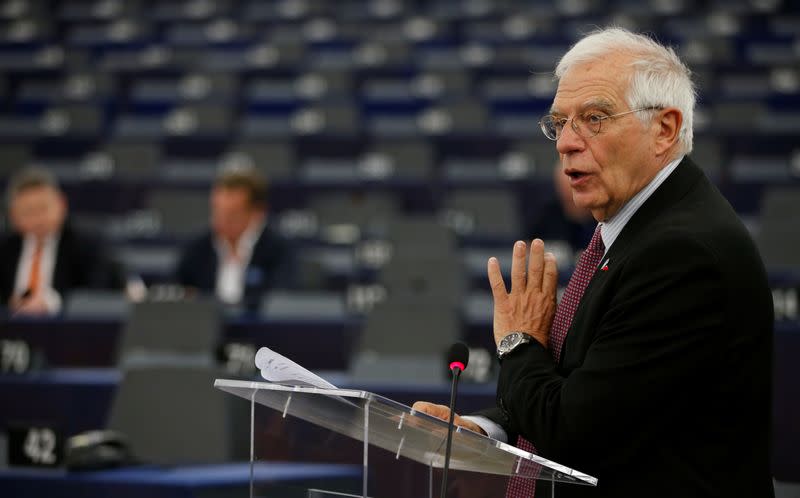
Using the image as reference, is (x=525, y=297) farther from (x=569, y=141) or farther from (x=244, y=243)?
(x=244, y=243)

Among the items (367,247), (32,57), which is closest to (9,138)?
(32,57)

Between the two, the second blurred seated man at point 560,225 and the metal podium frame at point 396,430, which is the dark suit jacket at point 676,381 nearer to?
the metal podium frame at point 396,430

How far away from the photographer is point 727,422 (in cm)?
125

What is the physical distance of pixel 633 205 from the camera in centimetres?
138

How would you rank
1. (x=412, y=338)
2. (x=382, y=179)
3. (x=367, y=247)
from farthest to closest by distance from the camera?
(x=382, y=179), (x=367, y=247), (x=412, y=338)

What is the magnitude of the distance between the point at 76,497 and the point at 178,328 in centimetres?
145

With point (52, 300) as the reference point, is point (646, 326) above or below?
above

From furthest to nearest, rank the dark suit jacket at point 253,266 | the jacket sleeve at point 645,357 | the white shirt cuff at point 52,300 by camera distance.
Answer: the dark suit jacket at point 253,266 → the white shirt cuff at point 52,300 → the jacket sleeve at point 645,357

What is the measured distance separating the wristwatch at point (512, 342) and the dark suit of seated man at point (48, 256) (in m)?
3.55

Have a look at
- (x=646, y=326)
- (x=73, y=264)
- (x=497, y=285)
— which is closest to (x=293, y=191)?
(x=73, y=264)

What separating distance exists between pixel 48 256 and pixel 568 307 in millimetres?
3767

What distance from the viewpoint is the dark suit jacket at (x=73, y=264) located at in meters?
4.70

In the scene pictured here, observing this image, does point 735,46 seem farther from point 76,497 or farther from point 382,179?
point 76,497

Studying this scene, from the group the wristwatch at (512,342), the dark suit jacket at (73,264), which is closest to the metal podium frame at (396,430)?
the wristwatch at (512,342)
